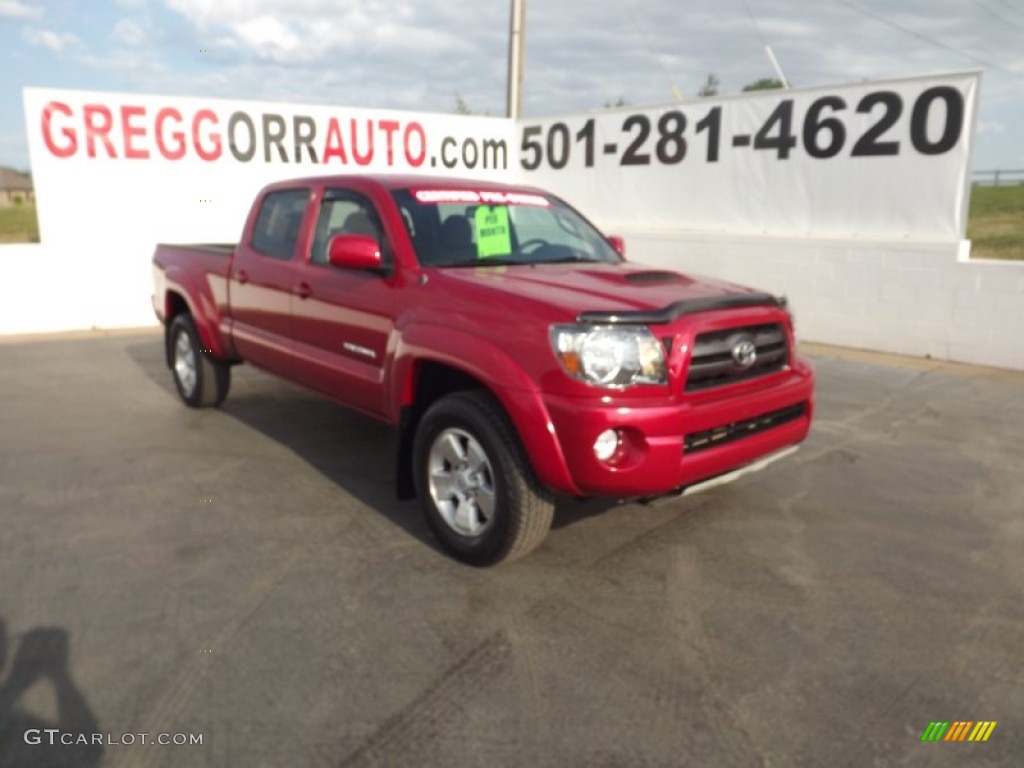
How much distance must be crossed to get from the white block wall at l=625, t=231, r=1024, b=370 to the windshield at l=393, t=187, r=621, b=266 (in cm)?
520

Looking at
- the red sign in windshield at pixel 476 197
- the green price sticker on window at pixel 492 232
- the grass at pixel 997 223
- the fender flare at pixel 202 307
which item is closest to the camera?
the green price sticker on window at pixel 492 232

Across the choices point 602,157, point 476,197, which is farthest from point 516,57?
point 476,197

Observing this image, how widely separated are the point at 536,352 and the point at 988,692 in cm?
201

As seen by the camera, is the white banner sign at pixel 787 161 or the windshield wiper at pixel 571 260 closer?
the windshield wiper at pixel 571 260

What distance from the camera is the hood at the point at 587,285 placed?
11.6 feet

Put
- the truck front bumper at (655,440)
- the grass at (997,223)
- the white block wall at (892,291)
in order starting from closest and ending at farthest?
the truck front bumper at (655,440)
the white block wall at (892,291)
the grass at (997,223)

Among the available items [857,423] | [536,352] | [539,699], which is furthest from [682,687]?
[857,423]

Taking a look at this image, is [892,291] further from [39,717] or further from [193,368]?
[39,717]

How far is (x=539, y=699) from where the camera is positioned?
2846 mm

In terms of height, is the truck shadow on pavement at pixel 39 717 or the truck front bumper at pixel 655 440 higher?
the truck front bumper at pixel 655 440

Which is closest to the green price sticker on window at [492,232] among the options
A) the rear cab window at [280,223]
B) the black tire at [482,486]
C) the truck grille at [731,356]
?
the black tire at [482,486]

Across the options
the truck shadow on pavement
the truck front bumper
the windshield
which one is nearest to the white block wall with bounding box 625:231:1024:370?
the windshield

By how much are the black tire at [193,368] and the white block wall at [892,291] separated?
652 centimetres

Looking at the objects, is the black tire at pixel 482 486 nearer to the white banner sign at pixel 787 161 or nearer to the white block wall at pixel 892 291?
the white block wall at pixel 892 291
